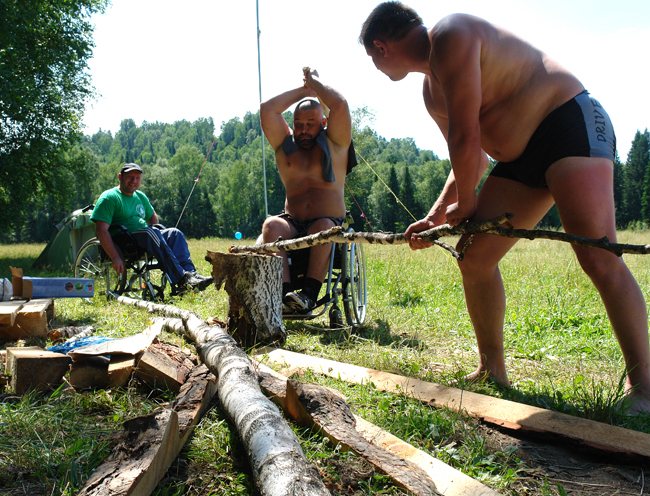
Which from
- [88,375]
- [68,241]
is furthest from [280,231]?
[68,241]

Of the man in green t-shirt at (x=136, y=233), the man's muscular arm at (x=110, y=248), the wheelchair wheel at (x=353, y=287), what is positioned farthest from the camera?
the man in green t-shirt at (x=136, y=233)

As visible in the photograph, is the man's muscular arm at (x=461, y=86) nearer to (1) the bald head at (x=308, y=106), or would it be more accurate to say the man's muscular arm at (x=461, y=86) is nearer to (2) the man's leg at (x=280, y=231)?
(2) the man's leg at (x=280, y=231)

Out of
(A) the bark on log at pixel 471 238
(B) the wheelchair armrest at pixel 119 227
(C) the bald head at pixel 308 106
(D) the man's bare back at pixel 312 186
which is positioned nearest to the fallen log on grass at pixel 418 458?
(A) the bark on log at pixel 471 238

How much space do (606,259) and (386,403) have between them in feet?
3.48

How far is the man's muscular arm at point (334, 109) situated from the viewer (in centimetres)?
361

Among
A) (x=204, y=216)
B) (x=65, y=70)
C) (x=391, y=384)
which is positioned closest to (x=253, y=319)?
(x=391, y=384)

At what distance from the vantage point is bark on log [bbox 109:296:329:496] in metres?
1.08

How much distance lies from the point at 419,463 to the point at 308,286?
86.5 inches

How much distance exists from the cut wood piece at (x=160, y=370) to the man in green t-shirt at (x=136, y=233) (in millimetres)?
2640

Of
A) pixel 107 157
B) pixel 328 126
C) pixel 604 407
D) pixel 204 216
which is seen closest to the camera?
pixel 604 407

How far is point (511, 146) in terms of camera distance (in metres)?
1.88

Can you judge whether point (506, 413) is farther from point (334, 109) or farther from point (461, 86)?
point (334, 109)

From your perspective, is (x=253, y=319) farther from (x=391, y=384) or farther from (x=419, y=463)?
(x=419, y=463)

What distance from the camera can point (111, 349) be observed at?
2.11 meters
